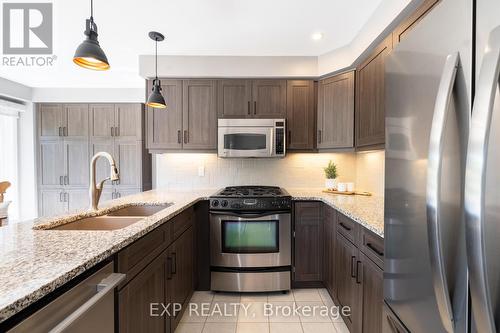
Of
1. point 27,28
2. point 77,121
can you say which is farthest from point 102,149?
point 27,28

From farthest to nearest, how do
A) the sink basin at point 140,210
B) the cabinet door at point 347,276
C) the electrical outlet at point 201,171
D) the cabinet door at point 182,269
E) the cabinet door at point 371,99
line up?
the electrical outlet at point 201,171 < the sink basin at point 140,210 < the cabinet door at point 371,99 < the cabinet door at point 182,269 < the cabinet door at point 347,276

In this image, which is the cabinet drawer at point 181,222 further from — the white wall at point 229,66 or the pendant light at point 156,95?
the white wall at point 229,66

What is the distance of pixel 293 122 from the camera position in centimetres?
288

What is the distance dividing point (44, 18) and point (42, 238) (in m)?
2.21

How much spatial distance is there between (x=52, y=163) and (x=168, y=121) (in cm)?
262

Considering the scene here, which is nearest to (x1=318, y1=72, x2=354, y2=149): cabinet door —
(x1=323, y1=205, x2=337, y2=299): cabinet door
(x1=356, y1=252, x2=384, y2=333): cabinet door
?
(x1=323, y1=205, x2=337, y2=299): cabinet door

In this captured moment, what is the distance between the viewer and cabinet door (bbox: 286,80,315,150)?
2.88m

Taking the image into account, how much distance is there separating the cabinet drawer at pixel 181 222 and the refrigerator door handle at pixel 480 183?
1.63 metres

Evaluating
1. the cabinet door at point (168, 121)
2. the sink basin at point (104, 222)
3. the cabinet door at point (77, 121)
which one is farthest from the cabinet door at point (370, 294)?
the cabinet door at point (77, 121)

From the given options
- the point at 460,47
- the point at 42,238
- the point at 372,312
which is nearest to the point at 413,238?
the point at 460,47

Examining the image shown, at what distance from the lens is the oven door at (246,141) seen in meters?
2.77

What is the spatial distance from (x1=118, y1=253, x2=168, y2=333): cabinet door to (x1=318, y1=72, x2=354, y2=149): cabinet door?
6.96 feet

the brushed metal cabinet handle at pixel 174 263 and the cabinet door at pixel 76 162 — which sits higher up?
the cabinet door at pixel 76 162

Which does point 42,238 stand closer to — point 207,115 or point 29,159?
point 207,115
